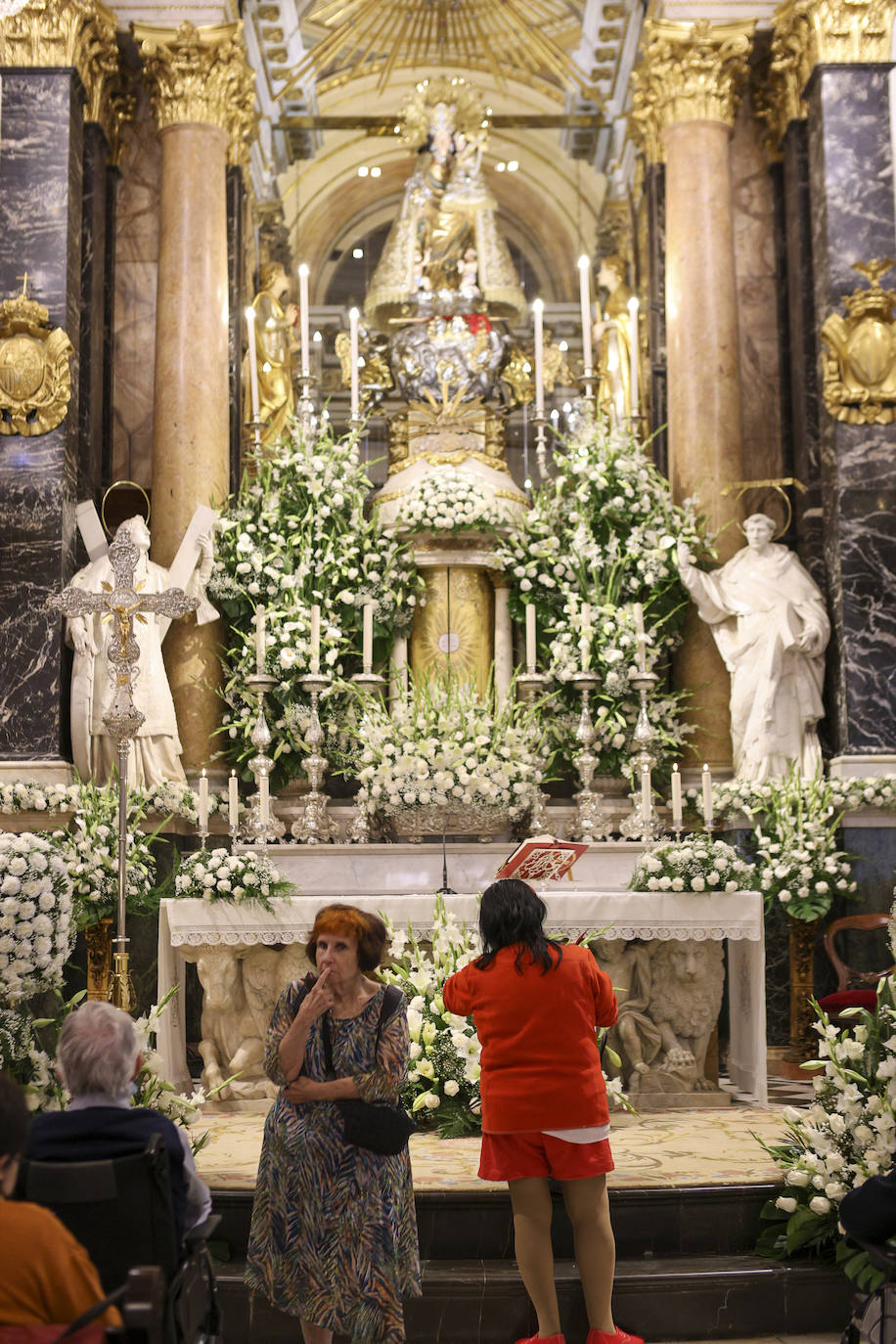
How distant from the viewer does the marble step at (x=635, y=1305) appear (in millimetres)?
5555

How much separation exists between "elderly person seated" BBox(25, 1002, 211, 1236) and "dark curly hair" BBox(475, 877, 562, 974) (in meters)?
1.31

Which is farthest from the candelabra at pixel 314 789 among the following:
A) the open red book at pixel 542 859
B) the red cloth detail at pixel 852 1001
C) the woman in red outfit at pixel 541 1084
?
the woman in red outfit at pixel 541 1084

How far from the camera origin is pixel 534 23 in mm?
15695

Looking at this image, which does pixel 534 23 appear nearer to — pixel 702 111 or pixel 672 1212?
pixel 702 111

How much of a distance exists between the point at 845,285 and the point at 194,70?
507 centimetres

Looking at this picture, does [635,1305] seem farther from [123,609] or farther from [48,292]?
[48,292]

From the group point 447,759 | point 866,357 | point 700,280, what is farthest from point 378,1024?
point 700,280

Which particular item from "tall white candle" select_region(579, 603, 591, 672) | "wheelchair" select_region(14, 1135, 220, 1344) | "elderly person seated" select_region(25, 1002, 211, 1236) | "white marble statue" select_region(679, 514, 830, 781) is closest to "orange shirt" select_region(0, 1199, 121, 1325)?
"wheelchair" select_region(14, 1135, 220, 1344)

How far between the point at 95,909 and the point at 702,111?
7.44 m

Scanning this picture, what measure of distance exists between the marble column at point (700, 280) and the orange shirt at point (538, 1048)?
6340 mm

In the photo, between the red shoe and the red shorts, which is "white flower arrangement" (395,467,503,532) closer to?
the red shorts

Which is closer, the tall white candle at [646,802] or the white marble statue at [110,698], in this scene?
the tall white candle at [646,802]

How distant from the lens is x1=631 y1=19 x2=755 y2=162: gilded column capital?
1170 centimetres

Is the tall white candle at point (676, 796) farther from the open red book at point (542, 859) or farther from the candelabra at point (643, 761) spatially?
the open red book at point (542, 859)
